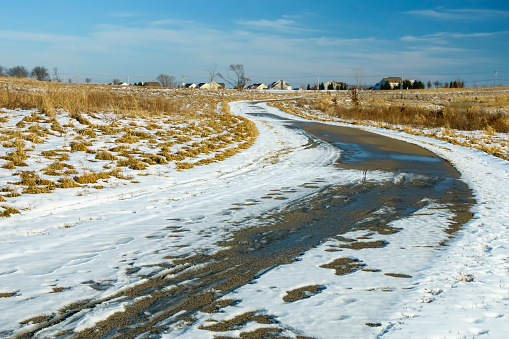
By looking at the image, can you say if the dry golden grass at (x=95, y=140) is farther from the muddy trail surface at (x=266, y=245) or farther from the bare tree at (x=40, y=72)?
the bare tree at (x=40, y=72)

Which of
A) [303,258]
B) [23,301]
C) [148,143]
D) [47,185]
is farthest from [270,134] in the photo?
[23,301]

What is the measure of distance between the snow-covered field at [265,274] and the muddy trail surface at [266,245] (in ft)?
0.49

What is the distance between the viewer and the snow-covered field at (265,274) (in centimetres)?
378

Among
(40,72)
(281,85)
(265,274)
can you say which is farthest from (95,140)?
(281,85)

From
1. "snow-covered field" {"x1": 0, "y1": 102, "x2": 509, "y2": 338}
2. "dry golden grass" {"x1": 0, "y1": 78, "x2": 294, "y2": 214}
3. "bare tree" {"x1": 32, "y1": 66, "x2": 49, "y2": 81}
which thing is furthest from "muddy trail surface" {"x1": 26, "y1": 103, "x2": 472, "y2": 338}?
"bare tree" {"x1": 32, "y1": 66, "x2": 49, "y2": 81}

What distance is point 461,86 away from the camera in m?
109

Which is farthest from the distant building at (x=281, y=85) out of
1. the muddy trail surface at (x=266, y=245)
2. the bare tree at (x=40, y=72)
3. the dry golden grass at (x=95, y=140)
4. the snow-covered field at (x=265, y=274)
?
the snow-covered field at (x=265, y=274)

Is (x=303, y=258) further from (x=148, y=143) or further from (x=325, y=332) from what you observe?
(x=148, y=143)

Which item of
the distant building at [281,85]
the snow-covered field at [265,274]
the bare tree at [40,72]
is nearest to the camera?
the snow-covered field at [265,274]

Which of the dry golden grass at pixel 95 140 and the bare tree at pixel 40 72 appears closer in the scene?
the dry golden grass at pixel 95 140

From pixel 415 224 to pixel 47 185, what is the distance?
278 inches

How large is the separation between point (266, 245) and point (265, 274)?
3.49ft

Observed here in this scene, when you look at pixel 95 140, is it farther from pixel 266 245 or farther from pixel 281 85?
pixel 281 85

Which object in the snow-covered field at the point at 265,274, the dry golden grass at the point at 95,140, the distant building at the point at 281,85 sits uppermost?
the distant building at the point at 281,85
